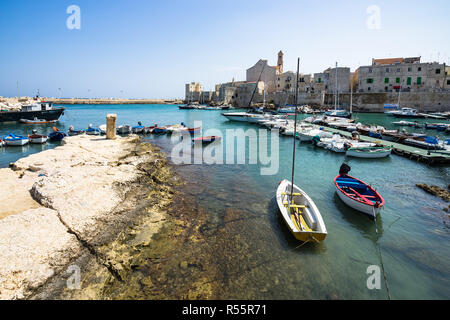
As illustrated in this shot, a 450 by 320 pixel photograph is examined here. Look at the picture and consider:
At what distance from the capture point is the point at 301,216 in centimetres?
923

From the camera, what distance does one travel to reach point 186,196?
11641mm

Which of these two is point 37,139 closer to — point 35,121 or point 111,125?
point 111,125

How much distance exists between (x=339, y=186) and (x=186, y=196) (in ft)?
24.6

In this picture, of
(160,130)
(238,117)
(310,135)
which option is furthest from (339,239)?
(238,117)

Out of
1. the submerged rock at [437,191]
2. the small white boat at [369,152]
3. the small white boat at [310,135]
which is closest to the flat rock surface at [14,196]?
the submerged rock at [437,191]

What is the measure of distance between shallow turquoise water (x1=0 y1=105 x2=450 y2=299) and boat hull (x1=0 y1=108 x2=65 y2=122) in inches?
1593

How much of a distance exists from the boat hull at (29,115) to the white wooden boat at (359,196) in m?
49.4

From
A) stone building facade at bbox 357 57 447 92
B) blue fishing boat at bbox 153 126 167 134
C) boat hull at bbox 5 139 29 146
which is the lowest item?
boat hull at bbox 5 139 29 146

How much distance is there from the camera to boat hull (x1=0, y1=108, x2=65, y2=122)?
3959 cm

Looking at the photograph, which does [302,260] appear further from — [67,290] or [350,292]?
[67,290]

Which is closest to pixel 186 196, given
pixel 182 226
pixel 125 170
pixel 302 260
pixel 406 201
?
pixel 182 226

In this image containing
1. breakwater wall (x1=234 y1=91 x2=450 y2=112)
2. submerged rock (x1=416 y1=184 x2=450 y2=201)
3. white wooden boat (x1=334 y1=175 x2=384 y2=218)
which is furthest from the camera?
breakwater wall (x1=234 y1=91 x2=450 y2=112)

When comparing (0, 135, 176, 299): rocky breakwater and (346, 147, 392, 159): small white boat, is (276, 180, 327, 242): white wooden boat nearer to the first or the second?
(0, 135, 176, 299): rocky breakwater

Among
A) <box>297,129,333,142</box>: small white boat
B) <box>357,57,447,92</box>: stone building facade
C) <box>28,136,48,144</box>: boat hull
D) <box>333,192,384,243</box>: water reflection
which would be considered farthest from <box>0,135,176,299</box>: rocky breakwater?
<box>357,57,447,92</box>: stone building facade
